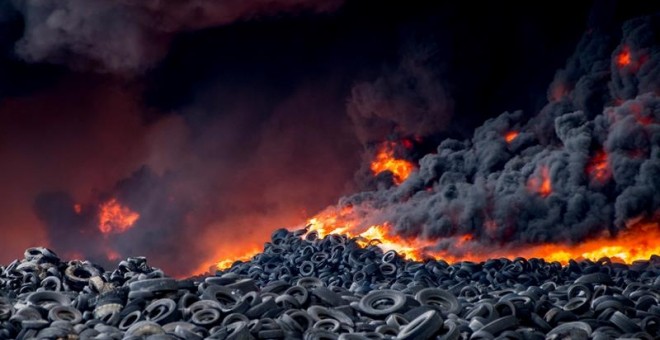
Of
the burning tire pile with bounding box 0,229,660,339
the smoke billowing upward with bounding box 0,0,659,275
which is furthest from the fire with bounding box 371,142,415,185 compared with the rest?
Result: the burning tire pile with bounding box 0,229,660,339

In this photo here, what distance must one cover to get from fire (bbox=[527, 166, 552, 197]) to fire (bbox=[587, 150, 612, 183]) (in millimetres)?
1735

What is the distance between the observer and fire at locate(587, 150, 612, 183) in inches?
1126

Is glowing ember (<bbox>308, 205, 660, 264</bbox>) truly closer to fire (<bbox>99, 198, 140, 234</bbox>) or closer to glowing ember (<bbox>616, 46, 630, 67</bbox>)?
glowing ember (<bbox>616, 46, 630, 67</bbox>)

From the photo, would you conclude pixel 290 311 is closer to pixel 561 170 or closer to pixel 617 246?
pixel 617 246

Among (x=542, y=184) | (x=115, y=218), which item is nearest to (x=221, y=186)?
(x=115, y=218)

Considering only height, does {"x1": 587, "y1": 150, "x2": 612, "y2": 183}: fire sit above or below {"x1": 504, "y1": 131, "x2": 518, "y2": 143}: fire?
below

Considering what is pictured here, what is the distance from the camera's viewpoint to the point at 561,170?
2925 centimetres

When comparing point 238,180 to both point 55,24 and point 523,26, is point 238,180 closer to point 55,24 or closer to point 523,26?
point 55,24

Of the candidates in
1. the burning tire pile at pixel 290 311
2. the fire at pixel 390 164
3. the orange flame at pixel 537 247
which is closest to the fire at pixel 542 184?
the orange flame at pixel 537 247

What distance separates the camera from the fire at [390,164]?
40.4 metres

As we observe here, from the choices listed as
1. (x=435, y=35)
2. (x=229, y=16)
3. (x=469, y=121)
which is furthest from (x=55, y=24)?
(x=469, y=121)

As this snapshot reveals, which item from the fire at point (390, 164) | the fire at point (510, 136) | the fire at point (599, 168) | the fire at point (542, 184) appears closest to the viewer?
the fire at point (599, 168)

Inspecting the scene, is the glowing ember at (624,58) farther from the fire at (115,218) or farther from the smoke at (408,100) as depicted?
the fire at (115,218)

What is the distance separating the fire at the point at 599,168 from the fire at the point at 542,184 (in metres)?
1.74
